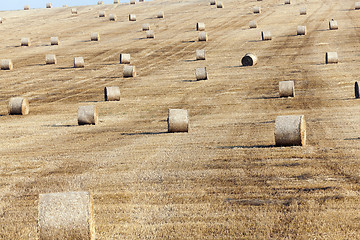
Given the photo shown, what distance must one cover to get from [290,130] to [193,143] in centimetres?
301

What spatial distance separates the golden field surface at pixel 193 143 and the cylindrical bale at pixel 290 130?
29 cm

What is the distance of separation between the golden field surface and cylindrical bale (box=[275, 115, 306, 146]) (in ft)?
0.95

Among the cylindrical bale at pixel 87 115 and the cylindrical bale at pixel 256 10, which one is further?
the cylindrical bale at pixel 256 10

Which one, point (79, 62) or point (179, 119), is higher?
point (179, 119)

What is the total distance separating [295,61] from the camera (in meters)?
38.5

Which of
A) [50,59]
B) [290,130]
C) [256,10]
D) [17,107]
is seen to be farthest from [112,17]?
[290,130]

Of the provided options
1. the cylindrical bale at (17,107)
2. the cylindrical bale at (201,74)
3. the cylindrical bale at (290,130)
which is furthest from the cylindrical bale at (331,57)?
the cylindrical bale at (290,130)

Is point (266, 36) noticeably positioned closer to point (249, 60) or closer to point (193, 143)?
point (249, 60)

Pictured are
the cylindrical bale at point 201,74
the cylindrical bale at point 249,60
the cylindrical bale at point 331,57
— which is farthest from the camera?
the cylindrical bale at point 249,60

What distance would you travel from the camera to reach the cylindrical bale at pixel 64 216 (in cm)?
907

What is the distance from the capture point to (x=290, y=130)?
52.1 ft

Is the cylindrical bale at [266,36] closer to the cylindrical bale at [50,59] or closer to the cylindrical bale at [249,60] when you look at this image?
the cylindrical bale at [249,60]

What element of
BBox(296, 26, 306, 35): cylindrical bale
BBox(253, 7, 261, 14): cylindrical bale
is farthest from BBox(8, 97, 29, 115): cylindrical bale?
BBox(253, 7, 261, 14): cylindrical bale

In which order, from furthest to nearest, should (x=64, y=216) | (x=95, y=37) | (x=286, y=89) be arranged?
(x=95, y=37) → (x=286, y=89) → (x=64, y=216)
